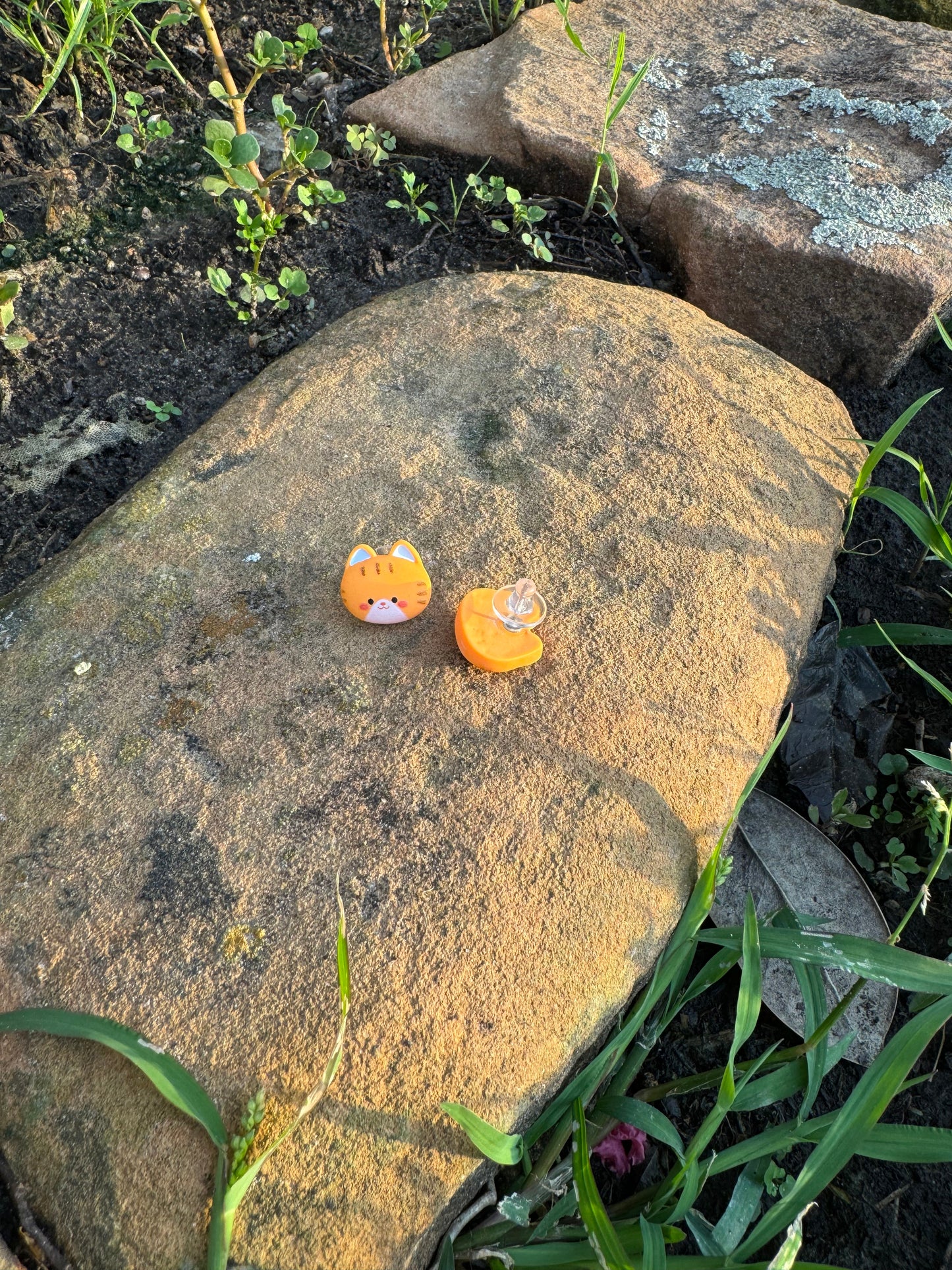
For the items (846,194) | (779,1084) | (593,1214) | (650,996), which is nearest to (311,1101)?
(593,1214)

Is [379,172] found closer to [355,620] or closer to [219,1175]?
[355,620]

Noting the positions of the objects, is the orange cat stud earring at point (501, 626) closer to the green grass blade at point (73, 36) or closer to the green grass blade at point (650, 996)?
the green grass blade at point (650, 996)

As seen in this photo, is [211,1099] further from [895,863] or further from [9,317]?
[9,317]

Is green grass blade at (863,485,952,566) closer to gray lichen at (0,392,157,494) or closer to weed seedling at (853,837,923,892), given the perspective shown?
weed seedling at (853,837,923,892)

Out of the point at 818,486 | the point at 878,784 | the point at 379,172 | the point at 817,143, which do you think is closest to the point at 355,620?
the point at 818,486

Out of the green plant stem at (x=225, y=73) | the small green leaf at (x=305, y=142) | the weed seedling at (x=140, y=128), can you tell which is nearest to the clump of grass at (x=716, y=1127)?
the small green leaf at (x=305, y=142)
